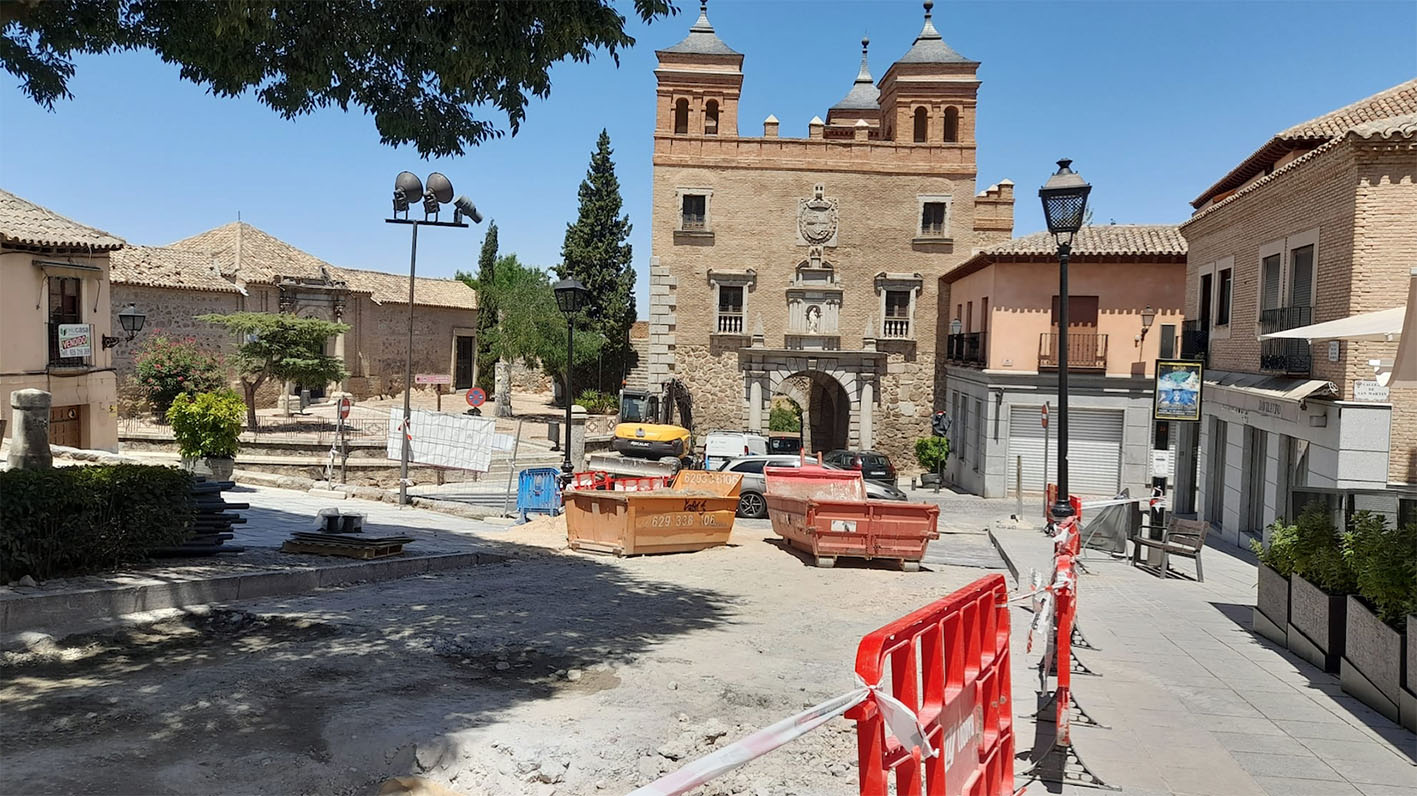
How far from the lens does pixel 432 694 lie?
6594 mm

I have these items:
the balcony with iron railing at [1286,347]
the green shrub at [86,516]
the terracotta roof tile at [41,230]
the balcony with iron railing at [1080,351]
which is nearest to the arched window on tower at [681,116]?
the balcony with iron railing at [1080,351]

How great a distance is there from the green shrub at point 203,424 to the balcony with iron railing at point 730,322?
1781 cm

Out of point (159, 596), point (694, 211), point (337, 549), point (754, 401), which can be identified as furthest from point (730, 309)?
point (159, 596)

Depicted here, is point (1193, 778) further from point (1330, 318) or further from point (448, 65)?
point (1330, 318)

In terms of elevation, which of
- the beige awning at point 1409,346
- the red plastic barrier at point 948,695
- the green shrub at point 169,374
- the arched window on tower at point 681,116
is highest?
the arched window on tower at point 681,116

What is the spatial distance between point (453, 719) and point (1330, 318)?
47.5ft

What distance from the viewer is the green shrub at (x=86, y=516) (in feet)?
26.3

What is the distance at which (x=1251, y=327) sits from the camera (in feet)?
58.3

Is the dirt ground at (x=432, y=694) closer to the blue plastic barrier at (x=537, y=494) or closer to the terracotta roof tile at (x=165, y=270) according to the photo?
the blue plastic barrier at (x=537, y=494)

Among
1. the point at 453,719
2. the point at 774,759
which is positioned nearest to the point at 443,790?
the point at 453,719

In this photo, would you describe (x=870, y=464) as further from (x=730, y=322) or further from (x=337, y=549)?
(x=337, y=549)

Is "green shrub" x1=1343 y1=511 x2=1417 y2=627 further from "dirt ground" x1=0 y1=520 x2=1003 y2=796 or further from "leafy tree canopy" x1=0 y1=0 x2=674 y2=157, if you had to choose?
"leafy tree canopy" x1=0 y1=0 x2=674 y2=157

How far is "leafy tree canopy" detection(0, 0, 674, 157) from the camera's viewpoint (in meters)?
7.66

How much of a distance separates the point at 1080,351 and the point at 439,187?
18.0 m
